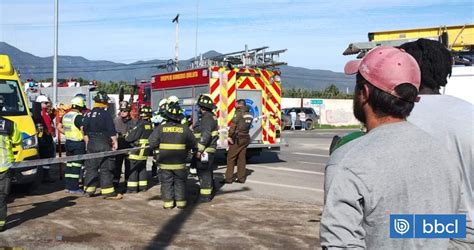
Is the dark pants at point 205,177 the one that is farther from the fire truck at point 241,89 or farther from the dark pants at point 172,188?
the fire truck at point 241,89

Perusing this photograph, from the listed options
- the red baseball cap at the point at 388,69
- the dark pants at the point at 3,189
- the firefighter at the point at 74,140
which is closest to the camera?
the red baseball cap at the point at 388,69

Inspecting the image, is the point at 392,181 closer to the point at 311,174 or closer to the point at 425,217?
the point at 425,217

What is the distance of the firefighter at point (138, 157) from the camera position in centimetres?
933

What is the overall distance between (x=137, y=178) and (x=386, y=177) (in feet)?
26.6

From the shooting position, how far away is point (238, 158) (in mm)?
10828

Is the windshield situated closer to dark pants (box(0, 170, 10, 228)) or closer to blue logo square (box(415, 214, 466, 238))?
dark pants (box(0, 170, 10, 228))

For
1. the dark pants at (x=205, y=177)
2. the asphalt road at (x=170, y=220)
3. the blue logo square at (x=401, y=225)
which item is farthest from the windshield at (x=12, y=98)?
the blue logo square at (x=401, y=225)

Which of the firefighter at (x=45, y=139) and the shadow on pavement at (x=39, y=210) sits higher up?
the firefighter at (x=45, y=139)

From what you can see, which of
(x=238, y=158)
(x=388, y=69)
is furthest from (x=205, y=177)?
(x=388, y=69)

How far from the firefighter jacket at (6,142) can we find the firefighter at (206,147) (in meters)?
3.11

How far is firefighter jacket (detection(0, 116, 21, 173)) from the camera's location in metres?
6.32

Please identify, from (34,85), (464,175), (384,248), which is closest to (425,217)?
(384,248)

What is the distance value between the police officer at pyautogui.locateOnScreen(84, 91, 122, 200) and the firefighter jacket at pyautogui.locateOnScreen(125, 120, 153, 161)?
495 millimetres

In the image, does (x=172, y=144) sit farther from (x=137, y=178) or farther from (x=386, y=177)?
(x=386, y=177)
